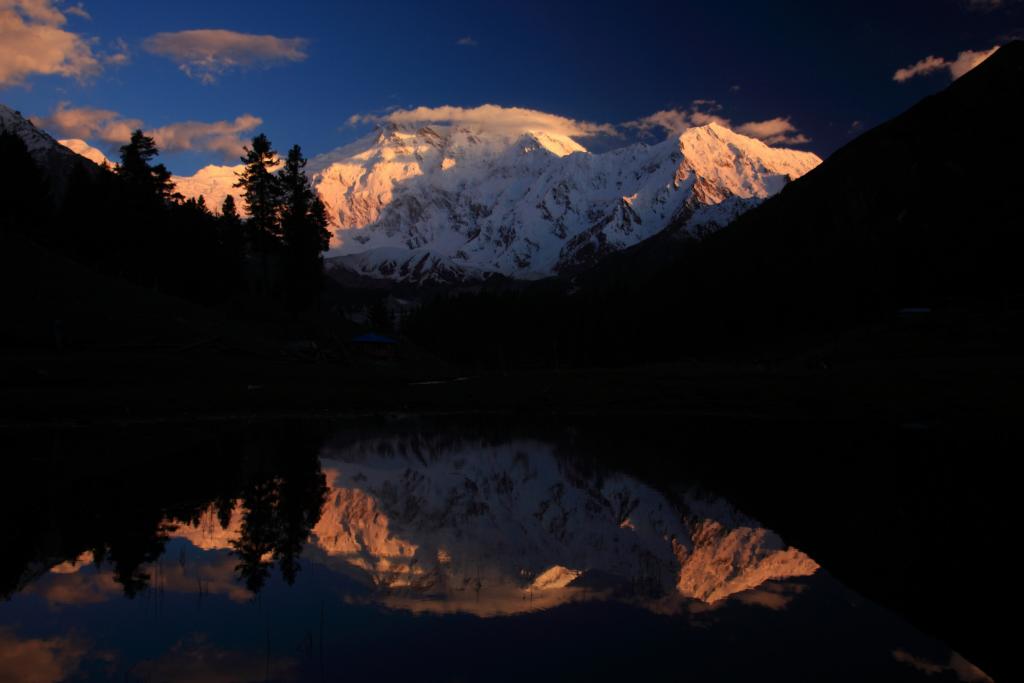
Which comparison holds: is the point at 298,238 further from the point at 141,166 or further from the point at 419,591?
the point at 419,591

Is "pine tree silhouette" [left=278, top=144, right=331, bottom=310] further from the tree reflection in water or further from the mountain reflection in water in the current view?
the mountain reflection in water

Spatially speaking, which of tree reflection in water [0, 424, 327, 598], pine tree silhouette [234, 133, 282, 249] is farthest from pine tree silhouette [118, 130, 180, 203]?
tree reflection in water [0, 424, 327, 598]

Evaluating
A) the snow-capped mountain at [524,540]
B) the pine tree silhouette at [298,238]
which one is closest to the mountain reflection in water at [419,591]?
the snow-capped mountain at [524,540]

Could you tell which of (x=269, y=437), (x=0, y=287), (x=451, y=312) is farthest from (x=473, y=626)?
(x=451, y=312)

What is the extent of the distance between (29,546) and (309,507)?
700cm

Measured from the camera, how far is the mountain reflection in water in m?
11.2

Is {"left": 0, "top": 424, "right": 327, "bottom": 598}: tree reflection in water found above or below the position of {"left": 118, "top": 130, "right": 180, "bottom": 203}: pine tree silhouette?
below

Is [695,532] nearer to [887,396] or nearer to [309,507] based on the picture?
[309,507]

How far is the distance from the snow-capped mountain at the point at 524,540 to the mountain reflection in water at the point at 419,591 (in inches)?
3.1

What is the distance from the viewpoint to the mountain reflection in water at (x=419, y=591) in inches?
441

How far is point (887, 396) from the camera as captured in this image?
47094 mm

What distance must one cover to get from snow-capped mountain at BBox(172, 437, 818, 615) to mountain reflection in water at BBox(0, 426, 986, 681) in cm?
8

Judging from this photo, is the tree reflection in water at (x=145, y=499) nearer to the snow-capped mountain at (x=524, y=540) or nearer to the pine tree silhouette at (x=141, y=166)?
the snow-capped mountain at (x=524, y=540)

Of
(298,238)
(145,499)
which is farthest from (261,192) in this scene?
(145,499)
